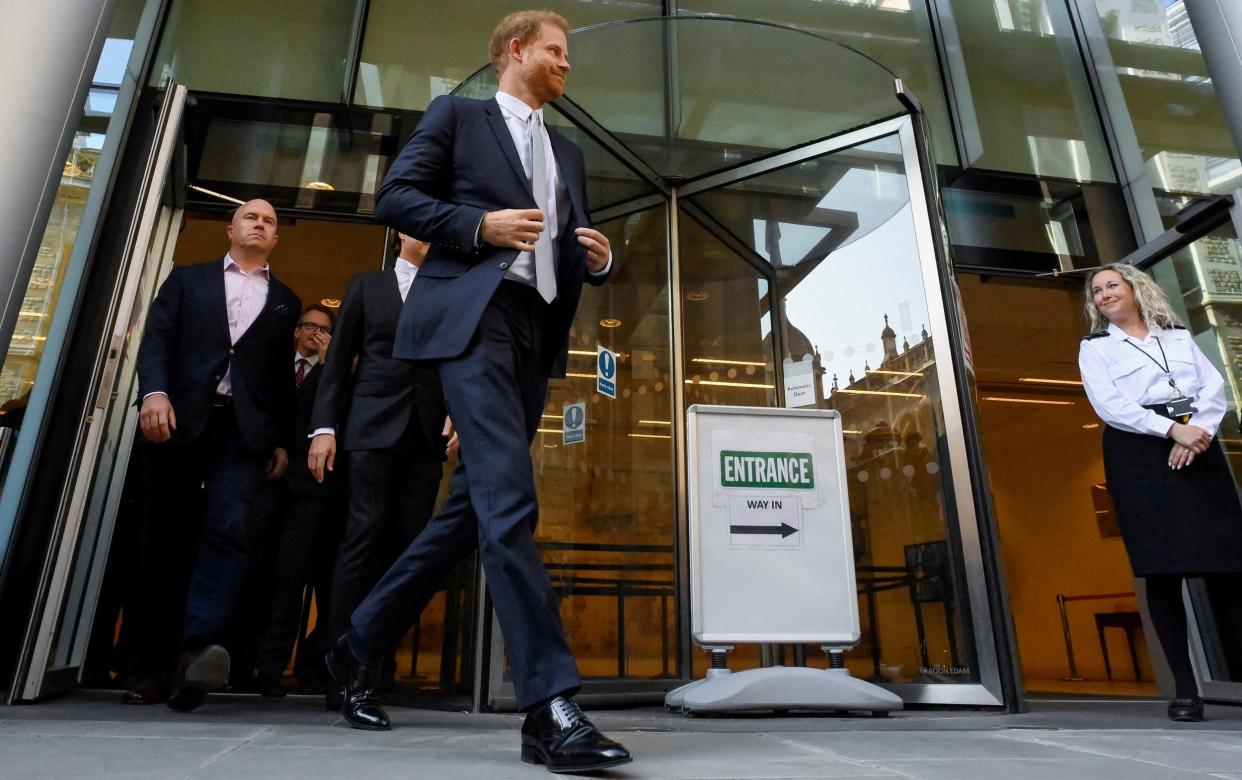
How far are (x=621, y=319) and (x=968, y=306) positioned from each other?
3578 millimetres

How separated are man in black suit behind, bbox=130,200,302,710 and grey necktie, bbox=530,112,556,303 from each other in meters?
1.27

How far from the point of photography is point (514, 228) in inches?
59.5

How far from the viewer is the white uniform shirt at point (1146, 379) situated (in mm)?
2746

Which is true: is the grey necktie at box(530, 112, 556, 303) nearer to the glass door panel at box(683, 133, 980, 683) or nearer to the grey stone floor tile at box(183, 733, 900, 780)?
the grey stone floor tile at box(183, 733, 900, 780)

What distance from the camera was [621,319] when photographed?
3660mm

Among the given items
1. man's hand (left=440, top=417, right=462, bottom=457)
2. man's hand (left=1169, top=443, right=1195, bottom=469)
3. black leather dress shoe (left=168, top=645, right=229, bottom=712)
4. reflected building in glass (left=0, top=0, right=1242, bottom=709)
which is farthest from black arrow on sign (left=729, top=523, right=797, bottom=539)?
black leather dress shoe (left=168, top=645, right=229, bottom=712)

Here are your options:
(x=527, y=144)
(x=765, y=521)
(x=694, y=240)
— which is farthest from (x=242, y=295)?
(x=694, y=240)

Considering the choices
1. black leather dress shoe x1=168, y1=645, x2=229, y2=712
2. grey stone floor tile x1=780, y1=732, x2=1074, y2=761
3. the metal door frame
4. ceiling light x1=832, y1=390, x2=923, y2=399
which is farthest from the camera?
ceiling light x1=832, y1=390, x2=923, y2=399

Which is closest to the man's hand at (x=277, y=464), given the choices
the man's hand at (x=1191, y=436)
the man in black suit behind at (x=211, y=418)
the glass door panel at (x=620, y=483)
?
the man in black suit behind at (x=211, y=418)

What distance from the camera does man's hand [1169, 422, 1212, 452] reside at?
262 cm

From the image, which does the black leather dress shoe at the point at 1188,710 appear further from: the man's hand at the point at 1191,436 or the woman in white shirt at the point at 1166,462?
the man's hand at the point at 1191,436

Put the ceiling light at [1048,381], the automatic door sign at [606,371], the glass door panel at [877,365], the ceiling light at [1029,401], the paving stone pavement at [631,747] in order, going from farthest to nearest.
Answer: the ceiling light at [1029,401], the ceiling light at [1048,381], the automatic door sign at [606,371], the glass door panel at [877,365], the paving stone pavement at [631,747]

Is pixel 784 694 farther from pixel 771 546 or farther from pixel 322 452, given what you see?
pixel 322 452

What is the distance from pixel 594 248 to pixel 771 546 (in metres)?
1.58
